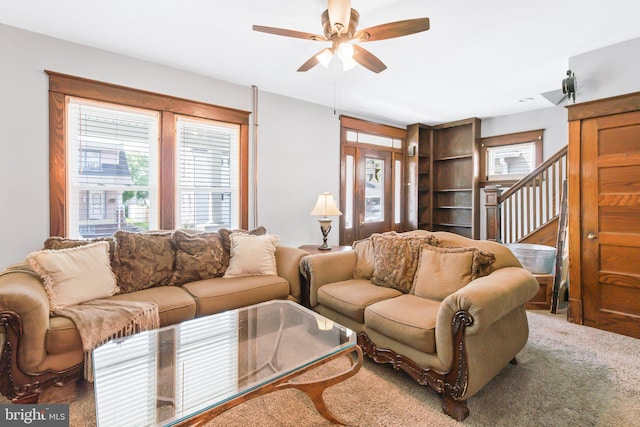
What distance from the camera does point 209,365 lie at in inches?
63.7

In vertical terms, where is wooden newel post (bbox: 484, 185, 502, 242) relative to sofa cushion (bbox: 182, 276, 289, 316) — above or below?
above

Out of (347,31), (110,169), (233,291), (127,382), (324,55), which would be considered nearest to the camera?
(127,382)

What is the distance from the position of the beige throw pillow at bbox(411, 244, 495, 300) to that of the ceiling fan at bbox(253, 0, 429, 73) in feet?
5.18

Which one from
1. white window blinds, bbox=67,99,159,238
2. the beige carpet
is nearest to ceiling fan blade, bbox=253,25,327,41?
white window blinds, bbox=67,99,159,238

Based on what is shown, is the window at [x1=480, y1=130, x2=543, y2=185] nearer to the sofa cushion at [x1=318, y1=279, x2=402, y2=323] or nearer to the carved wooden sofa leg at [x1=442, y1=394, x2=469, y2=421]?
the sofa cushion at [x1=318, y1=279, x2=402, y2=323]

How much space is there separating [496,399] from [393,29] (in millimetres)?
2420

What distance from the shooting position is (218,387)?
A: 1.42 m

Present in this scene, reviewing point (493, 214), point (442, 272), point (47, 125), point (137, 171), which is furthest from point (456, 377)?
point (47, 125)

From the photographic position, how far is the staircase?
391 cm

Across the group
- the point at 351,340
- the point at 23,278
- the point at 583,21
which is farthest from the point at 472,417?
the point at 583,21

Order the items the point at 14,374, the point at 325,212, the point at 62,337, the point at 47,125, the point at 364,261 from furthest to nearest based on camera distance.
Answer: the point at 325,212 → the point at 364,261 → the point at 47,125 → the point at 62,337 → the point at 14,374

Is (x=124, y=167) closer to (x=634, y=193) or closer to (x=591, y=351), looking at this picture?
(x=591, y=351)

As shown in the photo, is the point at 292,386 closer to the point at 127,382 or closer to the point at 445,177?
the point at 127,382

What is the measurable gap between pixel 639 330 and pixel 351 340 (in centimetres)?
272
